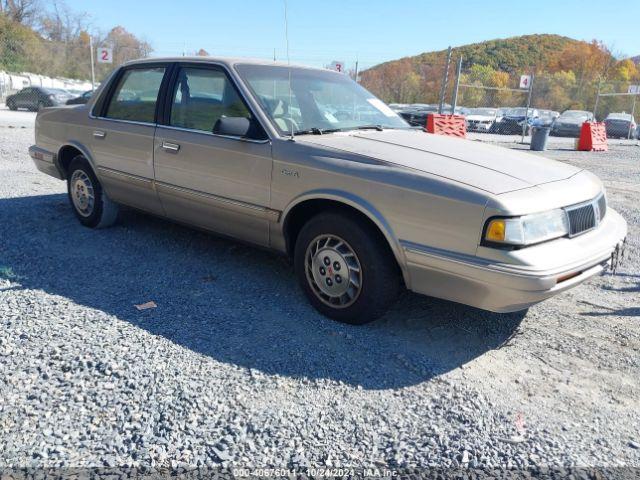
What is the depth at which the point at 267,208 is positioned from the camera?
383 centimetres

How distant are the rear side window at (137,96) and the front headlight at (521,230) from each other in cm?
308

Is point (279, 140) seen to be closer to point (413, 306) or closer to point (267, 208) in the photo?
point (267, 208)

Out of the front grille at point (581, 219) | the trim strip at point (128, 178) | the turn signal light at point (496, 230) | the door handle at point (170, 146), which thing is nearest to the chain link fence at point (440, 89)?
the trim strip at point (128, 178)

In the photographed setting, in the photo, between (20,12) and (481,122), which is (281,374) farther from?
(20,12)

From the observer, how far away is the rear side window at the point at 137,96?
4.69 m

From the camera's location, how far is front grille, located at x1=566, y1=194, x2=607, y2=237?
3.21 m

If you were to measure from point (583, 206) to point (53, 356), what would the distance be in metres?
3.22

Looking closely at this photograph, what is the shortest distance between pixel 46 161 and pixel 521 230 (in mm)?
5040

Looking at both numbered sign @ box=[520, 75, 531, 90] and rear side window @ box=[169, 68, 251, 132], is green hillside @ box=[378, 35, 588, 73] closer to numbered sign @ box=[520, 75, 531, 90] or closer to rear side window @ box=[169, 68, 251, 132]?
numbered sign @ box=[520, 75, 531, 90]

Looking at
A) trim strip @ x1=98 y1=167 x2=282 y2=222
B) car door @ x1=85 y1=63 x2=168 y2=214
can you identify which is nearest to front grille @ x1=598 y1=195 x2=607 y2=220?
trim strip @ x1=98 y1=167 x2=282 y2=222

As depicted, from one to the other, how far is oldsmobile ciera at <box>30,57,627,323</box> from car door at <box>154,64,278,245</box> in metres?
0.01

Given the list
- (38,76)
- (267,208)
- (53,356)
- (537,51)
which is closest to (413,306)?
(267,208)

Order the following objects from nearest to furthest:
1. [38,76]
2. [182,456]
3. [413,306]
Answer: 1. [182,456]
2. [413,306]
3. [38,76]

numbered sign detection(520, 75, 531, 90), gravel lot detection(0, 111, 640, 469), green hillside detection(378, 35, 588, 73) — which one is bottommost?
gravel lot detection(0, 111, 640, 469)
